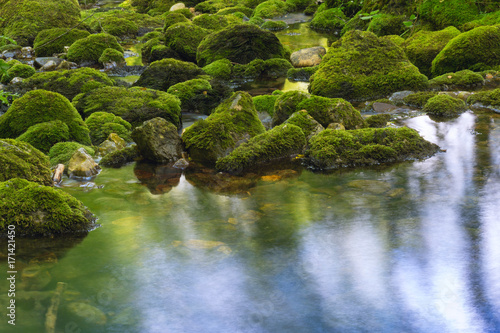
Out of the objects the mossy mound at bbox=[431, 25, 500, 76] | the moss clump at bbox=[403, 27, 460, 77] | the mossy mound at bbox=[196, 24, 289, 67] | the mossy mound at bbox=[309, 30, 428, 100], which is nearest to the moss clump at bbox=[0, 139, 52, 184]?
the mossy mound at bbox=[309, 30, 428, 100]

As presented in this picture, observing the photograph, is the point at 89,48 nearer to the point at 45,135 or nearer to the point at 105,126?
the point at 105,126

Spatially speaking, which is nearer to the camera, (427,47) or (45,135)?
(45,135)

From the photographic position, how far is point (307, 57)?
15234 mm

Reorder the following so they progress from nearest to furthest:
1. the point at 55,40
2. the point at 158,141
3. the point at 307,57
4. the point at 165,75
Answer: the point at 158,141 → the point at 165,75 → the point at 307,57 → the point at 55,40

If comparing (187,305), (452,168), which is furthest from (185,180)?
(452,168)

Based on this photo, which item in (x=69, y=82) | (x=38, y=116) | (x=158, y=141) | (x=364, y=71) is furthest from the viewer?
(x=69, y=82)

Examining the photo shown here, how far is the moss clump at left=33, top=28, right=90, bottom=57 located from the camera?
17531 mm

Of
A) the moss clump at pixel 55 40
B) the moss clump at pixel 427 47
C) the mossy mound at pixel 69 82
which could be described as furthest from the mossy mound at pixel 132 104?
the moss clump at pixel 55 40

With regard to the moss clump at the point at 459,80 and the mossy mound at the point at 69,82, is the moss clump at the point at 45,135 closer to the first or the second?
the mossy mound at the point at 69,82

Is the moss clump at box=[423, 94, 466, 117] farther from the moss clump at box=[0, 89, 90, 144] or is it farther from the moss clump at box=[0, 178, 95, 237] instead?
the moss clump at box=[0, 178, 95, 237]

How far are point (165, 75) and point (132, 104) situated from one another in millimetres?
2831

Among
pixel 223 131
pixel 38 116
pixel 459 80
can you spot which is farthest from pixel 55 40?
pixel 459 80

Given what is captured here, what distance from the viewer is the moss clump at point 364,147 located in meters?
7.40

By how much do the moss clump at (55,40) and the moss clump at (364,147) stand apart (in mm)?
12915
